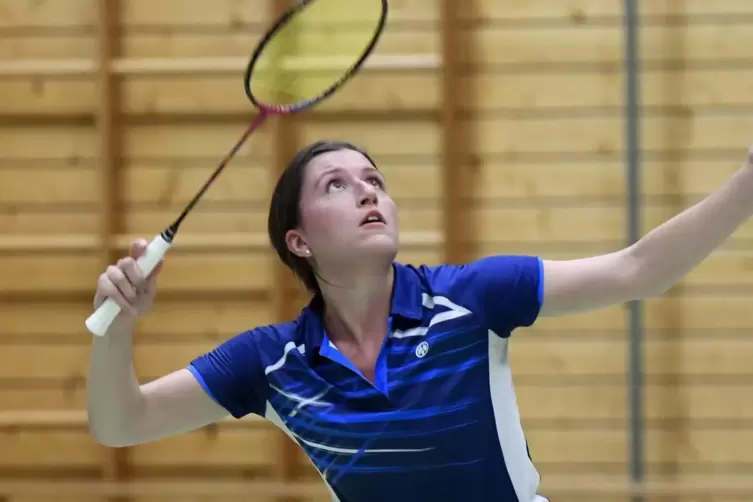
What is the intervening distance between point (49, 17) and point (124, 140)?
57 centimetres

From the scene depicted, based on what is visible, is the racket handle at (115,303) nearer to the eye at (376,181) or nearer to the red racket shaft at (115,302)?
the red racket shaft at (115,302)

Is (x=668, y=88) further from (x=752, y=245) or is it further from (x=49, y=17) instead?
(x=49, y=17)

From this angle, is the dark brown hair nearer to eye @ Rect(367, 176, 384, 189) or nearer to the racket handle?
eye @ Rect(367, 176, 384, 189)

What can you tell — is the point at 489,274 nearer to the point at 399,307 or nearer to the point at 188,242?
the point at 399,307

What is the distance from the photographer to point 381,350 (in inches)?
50.4

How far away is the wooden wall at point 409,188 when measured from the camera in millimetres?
2922

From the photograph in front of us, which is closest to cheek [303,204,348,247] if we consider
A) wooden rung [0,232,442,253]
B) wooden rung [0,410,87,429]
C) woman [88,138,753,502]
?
woman [88,138,753,502]

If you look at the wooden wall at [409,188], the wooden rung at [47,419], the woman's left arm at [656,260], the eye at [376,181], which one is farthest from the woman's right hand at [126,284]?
the wooden rung at [47,419]

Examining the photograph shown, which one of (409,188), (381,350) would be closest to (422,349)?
(381,350)

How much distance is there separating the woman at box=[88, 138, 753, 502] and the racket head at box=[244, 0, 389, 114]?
17 centimetres

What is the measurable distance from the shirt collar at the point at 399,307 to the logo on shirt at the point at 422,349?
0.05 meters

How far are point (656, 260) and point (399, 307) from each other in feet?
1.36

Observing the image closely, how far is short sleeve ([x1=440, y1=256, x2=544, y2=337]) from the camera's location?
127 cm

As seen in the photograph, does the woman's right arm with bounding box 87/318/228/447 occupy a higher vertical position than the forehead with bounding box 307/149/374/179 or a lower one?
lower
